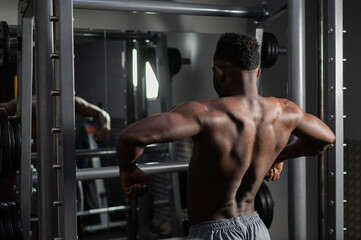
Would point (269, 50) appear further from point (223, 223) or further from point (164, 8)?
point (223, 223)

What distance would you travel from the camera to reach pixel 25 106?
7.40ft

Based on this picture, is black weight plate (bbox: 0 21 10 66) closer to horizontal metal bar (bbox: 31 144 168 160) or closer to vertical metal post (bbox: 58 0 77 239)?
vertical metal post (bbox: 58 0 77 239)

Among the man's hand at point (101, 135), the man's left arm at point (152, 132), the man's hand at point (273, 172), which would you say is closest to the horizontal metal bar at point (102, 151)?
the man's hand at point (101, 135)

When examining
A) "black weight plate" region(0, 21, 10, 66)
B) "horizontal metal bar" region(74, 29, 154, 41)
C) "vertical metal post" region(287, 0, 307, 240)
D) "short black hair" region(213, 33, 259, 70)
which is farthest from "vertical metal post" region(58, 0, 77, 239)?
"horizontal metal bar" region(74, 29, 154, 41)

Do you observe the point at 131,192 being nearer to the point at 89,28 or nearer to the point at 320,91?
the point at 320,91

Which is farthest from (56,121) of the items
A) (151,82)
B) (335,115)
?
(151,82)

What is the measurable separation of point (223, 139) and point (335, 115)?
3.23ft

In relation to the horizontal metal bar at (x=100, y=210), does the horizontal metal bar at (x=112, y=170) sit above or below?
above

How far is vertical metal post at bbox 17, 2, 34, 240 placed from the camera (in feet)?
7.30

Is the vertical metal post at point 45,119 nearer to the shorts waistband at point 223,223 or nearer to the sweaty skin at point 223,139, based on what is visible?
the sweaty skin at point 223,139

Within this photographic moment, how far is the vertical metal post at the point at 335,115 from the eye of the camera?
2377 millimetres

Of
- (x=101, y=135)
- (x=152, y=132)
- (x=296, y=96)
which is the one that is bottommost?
(x=101, y=135)

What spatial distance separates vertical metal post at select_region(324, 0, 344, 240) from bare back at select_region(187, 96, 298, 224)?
675 millimetres

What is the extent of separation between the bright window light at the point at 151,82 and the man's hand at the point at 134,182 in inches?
74.2
